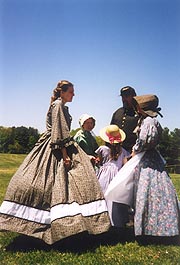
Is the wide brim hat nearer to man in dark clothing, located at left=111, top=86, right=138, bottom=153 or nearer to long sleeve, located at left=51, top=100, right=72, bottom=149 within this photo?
man in dark clothing, located at left=111, top=86, right=138, bottom=153

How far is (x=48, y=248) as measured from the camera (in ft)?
11.8

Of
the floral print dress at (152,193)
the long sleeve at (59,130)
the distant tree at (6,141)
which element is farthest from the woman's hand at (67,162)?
the distant tree at (6,141)

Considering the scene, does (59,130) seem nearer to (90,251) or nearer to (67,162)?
(67,162)

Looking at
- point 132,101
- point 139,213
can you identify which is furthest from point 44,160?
point 132,101

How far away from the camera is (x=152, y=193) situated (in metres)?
3.78

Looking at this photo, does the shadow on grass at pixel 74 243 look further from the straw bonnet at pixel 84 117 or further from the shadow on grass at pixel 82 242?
the straw bonnet at pixel 84 117

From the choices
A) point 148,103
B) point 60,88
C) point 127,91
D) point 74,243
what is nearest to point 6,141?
point 127,91

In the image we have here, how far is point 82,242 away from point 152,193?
95cm

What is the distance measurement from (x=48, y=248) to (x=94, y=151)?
1.76 m

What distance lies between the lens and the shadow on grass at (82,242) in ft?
11.8

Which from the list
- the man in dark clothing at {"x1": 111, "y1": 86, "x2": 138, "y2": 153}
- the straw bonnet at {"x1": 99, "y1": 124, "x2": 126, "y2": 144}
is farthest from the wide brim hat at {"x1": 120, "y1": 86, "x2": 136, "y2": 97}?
the straw bonnet at {"x1": 99, "y1": 124, "x2": 126, "y2": 144}

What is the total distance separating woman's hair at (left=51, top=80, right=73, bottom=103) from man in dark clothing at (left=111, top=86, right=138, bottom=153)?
0.85 m

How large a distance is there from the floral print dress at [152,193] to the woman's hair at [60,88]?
41.1 inches

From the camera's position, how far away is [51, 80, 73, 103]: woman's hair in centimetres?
420
